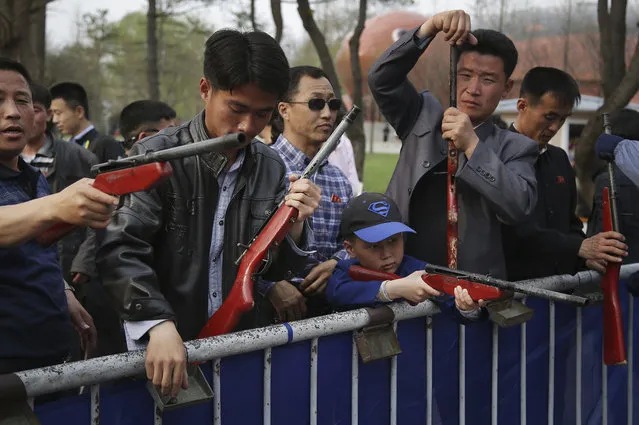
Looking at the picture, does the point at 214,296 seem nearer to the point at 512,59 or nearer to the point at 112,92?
the point at 512,59

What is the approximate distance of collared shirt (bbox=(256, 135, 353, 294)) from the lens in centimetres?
357

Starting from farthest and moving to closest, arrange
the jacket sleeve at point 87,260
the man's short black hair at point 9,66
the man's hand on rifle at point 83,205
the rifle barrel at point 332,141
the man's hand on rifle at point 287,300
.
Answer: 1. the jacket sleeve at point 87,260
2. the man's hand on rifle at point 287,300
3. the rifle barrel at point 332,141
4. the man's short black hair at point 9,66
5. the man's hand on rifle at point 83,205

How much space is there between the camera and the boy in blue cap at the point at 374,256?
2.80 m

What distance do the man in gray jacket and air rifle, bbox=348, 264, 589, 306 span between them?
53 cm

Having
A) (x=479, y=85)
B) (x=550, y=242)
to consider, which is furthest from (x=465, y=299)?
(x=550, y=242)

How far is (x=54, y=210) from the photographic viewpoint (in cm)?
190

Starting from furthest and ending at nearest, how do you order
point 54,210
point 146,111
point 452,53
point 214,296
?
1. point 146,111
2. point 452,53
3. point 214,296
4. point 54,210

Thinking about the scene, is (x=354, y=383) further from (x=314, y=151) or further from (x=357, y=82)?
(x=357, y=82)

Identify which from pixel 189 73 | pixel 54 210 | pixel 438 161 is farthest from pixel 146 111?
pixel 189 73

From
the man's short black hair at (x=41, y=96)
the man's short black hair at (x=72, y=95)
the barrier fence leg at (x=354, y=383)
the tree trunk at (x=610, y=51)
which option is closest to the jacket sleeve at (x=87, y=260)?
the man's short black hair at (x=41, y=96)

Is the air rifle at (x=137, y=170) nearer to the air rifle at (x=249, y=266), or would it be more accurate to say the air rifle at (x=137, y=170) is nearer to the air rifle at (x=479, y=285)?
the air rifle at (x=249, y=266)

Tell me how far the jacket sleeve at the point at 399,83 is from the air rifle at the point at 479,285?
0.94 metres

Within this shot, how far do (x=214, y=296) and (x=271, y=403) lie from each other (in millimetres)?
431

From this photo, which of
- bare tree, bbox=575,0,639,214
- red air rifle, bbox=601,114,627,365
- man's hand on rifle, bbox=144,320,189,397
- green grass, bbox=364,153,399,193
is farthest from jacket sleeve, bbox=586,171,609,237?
green grass, bbox=364,153,399,193
